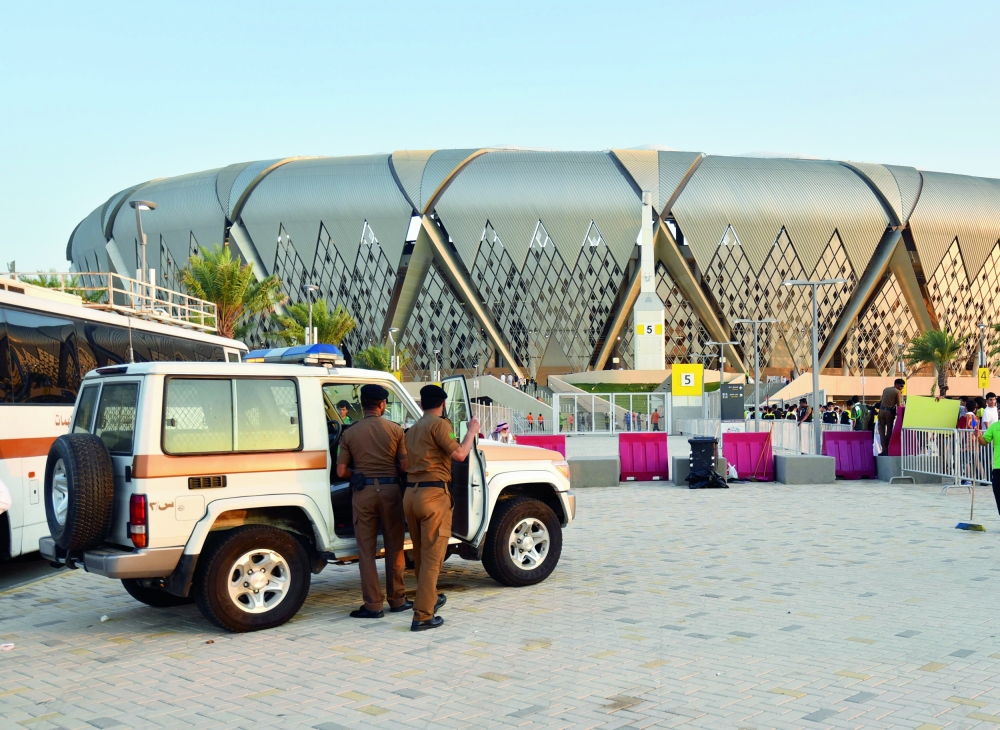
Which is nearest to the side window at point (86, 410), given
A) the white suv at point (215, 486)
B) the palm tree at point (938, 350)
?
the white suv at point (215, 486)

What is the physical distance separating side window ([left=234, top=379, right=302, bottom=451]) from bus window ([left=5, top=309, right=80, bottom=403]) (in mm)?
4384

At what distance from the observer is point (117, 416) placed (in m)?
6.65

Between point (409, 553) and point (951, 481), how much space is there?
1398 centimetres

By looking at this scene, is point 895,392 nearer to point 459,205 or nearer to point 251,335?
point 459,205

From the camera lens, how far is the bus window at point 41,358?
9930 millimetres

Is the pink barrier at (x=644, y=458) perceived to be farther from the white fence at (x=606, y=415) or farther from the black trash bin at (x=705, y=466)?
the white fence at (x=606, y=415)

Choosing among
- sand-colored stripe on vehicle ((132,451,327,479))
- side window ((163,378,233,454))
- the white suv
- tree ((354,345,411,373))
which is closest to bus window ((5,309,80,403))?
the white suv

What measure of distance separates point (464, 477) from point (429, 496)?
0.55 meters

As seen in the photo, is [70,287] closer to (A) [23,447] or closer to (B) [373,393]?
(A) [23,447]

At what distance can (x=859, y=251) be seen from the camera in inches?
3007

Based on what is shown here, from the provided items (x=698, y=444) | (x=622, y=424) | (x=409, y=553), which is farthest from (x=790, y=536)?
(x=622, y=424)

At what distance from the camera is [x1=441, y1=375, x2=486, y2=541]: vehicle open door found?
7.24 m

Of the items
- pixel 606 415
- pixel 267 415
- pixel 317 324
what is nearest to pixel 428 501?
pixel 267 415

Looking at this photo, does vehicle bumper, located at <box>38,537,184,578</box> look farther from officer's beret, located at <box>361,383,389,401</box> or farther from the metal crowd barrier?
the metal crowd barrier
